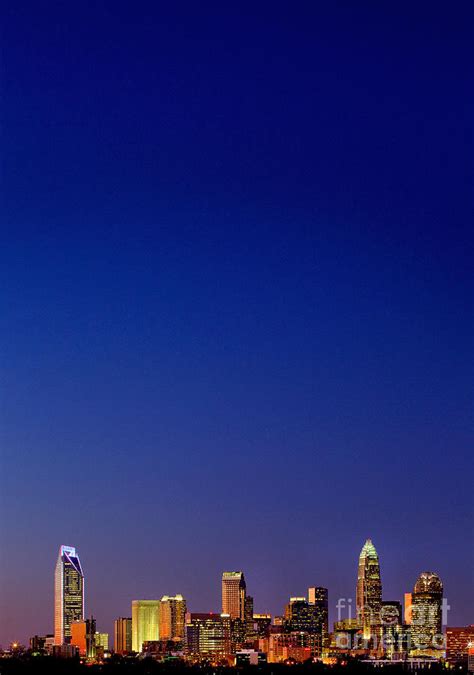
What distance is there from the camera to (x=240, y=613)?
214 feet

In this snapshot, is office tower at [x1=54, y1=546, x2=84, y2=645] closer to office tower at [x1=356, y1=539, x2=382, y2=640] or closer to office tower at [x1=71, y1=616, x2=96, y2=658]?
office tower at [x1=71, y1=616, x2=96, y2=658]

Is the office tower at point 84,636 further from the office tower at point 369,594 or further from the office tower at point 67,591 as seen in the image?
the office tower at point 369,594

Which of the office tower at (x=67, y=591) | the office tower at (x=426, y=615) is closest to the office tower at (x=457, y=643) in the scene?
the office tower at (x=426, y=615)

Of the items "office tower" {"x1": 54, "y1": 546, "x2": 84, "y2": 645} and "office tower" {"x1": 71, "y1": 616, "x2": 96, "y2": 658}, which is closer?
"office tower" {"x1": 71, "y1": 616, "x2": 96, "y2": 658}

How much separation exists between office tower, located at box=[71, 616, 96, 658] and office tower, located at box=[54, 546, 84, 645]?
2378 mm

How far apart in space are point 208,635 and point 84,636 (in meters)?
8.27

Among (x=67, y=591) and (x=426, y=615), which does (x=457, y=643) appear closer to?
(x=426, y=615)

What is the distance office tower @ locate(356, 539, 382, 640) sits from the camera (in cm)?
6272

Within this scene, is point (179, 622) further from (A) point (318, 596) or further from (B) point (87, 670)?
(B) point (87, 670)

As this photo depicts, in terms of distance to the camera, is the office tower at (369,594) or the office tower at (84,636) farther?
the office tower at (369,594)

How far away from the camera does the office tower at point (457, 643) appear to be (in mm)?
52750

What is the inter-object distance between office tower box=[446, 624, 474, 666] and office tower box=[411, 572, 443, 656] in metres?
0.50

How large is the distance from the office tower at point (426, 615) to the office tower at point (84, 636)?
1270cm

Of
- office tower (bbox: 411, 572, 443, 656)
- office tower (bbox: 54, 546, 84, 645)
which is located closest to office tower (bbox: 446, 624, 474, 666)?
office tower (bbox: 411, 572, 443, 656)
